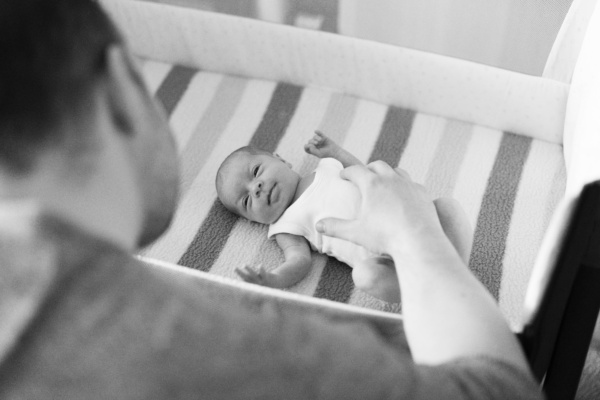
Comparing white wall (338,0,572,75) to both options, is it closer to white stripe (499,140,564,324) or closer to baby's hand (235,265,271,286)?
white stripe (499,140,564,324)

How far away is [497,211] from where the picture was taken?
4.00ft

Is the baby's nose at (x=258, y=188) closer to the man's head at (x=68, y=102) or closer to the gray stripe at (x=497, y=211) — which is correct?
the gray stripe at (x=497, y=211)

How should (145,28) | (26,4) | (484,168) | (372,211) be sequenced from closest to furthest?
(26,4) < (372,211) < (484,168) < (145,28)

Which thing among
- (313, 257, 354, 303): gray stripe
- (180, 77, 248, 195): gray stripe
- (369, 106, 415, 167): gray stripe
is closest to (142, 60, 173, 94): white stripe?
(180, 77, 248, 195): gray stripe

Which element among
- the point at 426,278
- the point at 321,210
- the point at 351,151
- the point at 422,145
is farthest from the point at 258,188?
the point at 426,278

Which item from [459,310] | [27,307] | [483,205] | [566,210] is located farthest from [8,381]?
[483,205]

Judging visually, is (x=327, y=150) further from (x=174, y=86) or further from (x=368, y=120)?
(x=174, y=86)

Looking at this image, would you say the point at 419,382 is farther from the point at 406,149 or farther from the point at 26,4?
the point at 406,149

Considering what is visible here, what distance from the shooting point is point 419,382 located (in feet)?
Result: 1.52

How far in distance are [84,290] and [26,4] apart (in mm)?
155

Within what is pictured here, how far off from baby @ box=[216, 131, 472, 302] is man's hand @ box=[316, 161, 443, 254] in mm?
239

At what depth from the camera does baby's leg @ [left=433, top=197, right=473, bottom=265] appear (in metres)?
0.98

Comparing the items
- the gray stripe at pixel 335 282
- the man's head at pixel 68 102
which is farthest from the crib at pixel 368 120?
the man's head at pixel 68 102

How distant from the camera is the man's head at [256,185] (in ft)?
3.92
